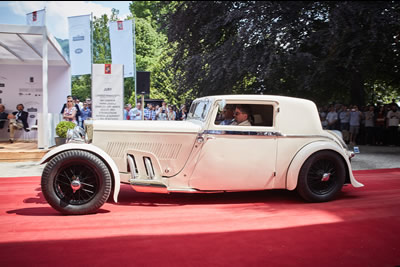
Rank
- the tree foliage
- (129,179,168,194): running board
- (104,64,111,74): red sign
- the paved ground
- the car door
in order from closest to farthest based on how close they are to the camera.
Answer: (129,179,168,194): running board, the car door, the paved ground, (104,64,111,74): red sign, the tree foliage

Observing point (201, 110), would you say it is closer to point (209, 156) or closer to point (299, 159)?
point (209, 156)

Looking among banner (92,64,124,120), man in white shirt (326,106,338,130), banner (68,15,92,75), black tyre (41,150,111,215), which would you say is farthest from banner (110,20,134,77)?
black tyre (41,150,111,215)

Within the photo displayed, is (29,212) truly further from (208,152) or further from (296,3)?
(296,3)

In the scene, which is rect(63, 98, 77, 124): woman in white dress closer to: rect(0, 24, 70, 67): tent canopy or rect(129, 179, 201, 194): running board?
rect(0, 24, 70, 67): tent canopy

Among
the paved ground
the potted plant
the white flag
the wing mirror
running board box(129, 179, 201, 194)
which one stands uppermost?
the white flag

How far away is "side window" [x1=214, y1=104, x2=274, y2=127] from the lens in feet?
15.0

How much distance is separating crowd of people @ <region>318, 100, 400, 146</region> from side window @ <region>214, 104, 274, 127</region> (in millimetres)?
9432

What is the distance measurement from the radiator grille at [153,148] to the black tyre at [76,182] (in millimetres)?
384

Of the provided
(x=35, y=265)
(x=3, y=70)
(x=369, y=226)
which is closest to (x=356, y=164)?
(x=369, y=226)

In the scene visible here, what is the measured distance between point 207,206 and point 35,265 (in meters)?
2.33

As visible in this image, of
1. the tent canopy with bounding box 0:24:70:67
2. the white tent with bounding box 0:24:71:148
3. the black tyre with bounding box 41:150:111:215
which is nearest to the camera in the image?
the black tyre with bounding box 41:150:111:215

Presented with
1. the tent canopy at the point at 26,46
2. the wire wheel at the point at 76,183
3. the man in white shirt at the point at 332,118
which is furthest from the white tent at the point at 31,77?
the man in white shirt at the point at 332,118

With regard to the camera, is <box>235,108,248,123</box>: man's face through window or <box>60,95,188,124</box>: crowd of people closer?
<box>235,108,248,123</box>: man's face through window

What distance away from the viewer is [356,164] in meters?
8.46
